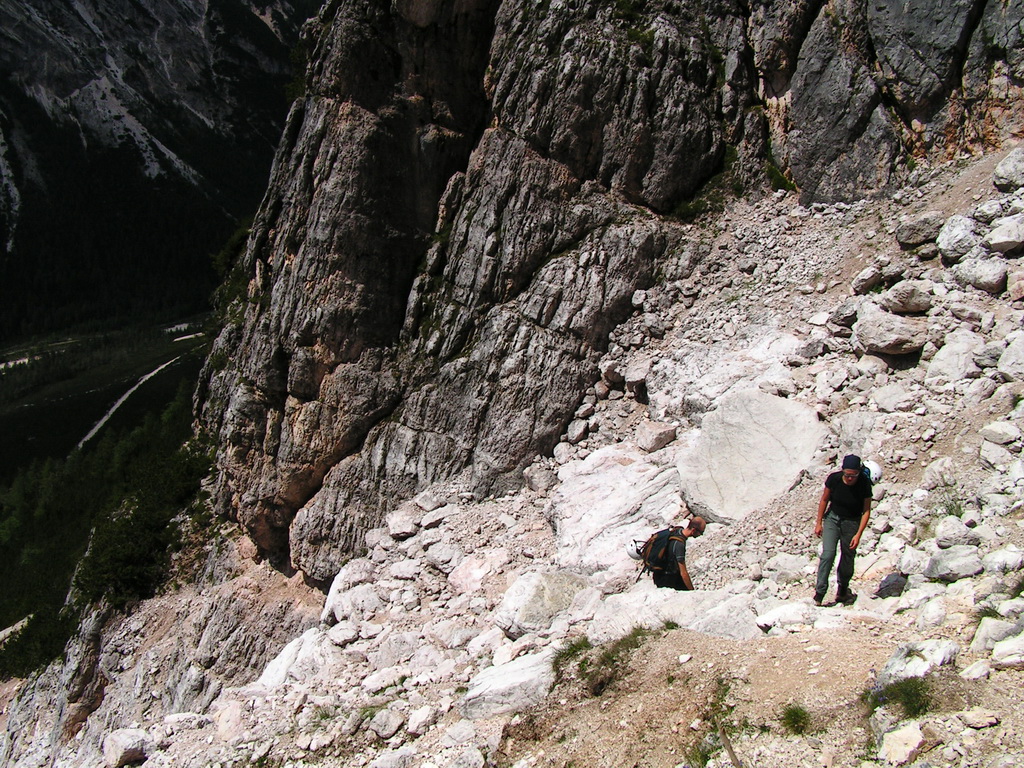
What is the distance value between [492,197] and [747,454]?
1093 centimetres

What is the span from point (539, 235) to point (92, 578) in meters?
21.7

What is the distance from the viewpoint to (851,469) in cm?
797

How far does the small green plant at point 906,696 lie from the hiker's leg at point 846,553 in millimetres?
2226

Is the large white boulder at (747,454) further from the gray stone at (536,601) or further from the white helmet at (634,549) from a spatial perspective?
the gray stone at (536,601)

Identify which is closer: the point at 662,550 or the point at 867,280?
the point at 662,550

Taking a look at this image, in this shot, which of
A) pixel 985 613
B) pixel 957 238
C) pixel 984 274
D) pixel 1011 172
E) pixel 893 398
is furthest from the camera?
pixel 1011 172

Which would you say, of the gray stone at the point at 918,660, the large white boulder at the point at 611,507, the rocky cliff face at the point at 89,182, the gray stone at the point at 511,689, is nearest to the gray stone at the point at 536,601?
the large white boulder at the point at 611,507

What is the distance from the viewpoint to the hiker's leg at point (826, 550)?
7828mm

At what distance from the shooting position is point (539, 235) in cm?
1809

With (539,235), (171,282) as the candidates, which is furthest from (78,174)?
(539,235)

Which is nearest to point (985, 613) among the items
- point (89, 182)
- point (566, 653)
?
point (566, 653)

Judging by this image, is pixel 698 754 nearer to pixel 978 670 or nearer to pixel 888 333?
pixel 978 670

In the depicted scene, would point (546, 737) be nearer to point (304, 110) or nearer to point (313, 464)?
point (313, 464)

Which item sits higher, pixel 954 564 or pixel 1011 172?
pixel 1011 172
